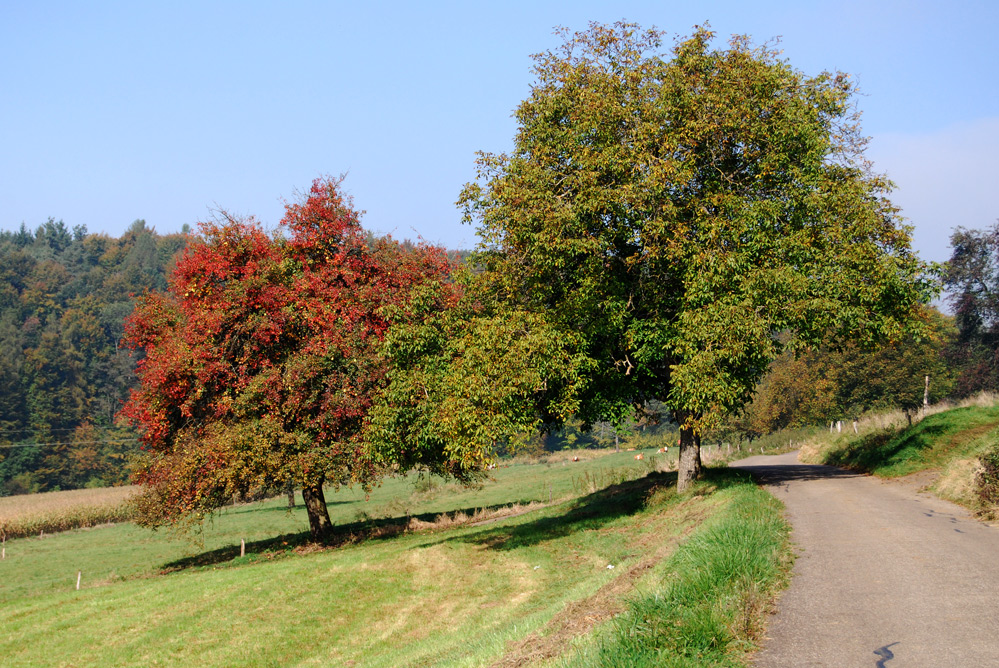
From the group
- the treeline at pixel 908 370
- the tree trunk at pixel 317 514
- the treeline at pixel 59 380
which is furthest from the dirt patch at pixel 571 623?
the treeline at pixel 59 380

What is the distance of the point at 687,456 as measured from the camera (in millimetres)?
24328

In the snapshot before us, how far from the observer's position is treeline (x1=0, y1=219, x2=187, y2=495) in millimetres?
106125

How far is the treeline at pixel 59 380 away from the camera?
106125 mm

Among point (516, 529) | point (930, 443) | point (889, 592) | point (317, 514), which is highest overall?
point (930, 443)

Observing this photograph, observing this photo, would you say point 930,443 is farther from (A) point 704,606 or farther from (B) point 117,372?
(B) point 117,372

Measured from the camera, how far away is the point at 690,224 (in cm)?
2205

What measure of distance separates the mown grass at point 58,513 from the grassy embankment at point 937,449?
41562mm

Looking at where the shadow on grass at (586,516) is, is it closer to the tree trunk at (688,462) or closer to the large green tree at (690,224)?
the tree trunk at (688,462)

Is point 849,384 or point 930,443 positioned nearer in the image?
point 930,443

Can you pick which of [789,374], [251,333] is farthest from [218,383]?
[789,374]

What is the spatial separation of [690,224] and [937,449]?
995 centimetres

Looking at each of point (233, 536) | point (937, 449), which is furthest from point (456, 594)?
point (233, 536)

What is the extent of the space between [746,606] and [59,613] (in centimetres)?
2113

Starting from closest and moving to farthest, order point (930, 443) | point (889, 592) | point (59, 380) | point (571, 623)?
point (889, 592)
point (571, 623)
point (930, 443)
point (59, 380)
